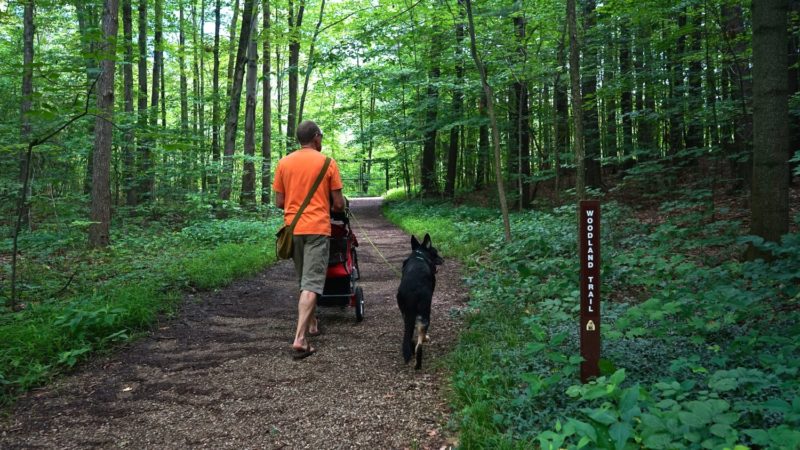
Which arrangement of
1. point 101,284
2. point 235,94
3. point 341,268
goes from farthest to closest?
1. point 235,94
2. point 101,284
3. point 341,268

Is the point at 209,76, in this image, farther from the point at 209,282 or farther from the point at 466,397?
the point at 466,397

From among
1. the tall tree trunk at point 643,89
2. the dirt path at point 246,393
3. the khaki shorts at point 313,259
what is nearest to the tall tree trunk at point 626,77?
the tall tree trunk at point 643,89

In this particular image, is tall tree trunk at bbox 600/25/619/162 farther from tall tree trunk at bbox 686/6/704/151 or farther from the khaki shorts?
the khaki shorts

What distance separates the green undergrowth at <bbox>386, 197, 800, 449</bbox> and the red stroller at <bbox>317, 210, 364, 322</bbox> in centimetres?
137

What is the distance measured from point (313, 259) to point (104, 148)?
6.65m

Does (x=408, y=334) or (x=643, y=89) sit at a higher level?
(x=643, y=89)

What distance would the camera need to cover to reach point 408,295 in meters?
4.04

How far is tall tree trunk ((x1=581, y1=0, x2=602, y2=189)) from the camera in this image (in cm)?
1049

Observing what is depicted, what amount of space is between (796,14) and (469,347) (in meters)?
8.16

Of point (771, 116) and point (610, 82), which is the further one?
point (610, 82)

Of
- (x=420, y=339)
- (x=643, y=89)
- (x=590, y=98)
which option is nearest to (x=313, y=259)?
(x=420, y=339)

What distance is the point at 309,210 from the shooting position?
14.7 ft

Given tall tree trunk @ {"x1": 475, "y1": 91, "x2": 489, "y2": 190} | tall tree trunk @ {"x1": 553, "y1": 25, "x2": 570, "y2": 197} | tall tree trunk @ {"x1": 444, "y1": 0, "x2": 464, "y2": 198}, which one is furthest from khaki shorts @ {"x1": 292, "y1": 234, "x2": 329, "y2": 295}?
tall tree trunk @ {"x1": 475, "y1": 91, "x2": 489, "y2": 190}

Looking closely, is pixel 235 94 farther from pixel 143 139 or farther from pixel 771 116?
pixel 771 116
